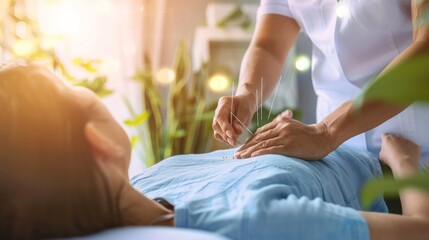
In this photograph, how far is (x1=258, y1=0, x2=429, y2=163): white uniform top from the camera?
1.17 metres

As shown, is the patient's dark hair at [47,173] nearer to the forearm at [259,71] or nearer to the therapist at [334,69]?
the therapist at [334,69]

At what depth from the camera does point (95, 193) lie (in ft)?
2.30

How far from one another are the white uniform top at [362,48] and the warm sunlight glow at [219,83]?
1.25 meters

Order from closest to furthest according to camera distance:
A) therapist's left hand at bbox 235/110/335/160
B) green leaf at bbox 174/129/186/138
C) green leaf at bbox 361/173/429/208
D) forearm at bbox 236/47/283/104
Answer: green leaf at bbox 361/173/429/208 → therapist's left hand at bbox 235/110/335/160 → forearm at bbox 236/47/283/104 → green leaf at bbox 174/129/186/138

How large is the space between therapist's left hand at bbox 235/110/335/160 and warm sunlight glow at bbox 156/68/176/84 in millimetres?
1705

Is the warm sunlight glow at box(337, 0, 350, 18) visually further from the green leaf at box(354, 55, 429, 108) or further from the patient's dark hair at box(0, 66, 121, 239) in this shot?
the green leaf at box(354, 55, 429, 108)

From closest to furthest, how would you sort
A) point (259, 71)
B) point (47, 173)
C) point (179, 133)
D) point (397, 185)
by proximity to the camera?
1. point (397, 185)
2. point (47, 173)
3. point (259, 71)
4. point (179, 133)

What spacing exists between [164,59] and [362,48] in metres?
1.69

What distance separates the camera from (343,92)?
1305mm

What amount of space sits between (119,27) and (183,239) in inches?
84.8

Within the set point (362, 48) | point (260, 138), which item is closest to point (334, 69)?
point (362, 48)

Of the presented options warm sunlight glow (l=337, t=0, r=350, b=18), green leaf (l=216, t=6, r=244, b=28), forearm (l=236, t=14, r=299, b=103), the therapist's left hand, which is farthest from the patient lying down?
green leaf (l=216, t=6, r=244, b=28)

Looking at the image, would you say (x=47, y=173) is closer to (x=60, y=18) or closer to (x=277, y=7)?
(x=277, y=7)

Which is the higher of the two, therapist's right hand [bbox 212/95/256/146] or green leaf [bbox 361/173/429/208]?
green leaf [bbox 361/173/429/208]
